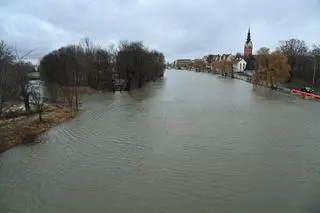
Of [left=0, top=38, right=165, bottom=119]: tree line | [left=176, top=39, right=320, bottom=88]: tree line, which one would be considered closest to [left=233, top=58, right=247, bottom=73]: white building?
→ [left=176, top=39, right=320, bottom=88]: tree line

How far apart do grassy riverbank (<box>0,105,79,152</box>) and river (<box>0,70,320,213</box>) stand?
0.82 metres

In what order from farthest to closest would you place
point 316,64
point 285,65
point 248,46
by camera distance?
point 248,46 < point 316,64 < point 285,65

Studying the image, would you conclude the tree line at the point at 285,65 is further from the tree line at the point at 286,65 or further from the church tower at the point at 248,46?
the church tower at the point at 248,46

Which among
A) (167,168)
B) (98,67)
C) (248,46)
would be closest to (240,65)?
(248,46)

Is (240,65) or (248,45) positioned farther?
(248,45)

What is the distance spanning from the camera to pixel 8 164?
44.3 ft

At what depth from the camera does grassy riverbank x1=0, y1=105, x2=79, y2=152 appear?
16663 mm

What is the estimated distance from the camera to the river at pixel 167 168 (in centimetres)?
986

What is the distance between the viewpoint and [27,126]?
19.5 meters

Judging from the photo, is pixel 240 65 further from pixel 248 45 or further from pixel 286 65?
pixel 286 65

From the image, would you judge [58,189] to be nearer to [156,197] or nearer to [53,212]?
[53,212]

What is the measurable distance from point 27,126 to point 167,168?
1062 centimetres

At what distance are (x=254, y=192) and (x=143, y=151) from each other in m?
5.73

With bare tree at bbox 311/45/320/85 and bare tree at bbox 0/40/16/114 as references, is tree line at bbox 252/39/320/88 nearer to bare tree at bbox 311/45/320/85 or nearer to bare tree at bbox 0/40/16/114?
bare tree at bbox 311/45/320/85
